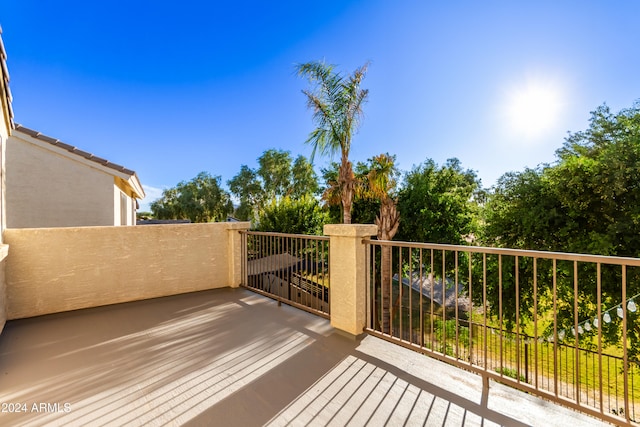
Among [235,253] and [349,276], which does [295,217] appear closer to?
[235,253]

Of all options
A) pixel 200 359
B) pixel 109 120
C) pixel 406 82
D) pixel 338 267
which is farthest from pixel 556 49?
pixel 109 120

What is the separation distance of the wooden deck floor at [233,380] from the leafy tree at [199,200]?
28226mm

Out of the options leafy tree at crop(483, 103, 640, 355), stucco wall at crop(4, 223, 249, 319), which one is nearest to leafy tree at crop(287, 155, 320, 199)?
leafy tree at crop(483, 103, 640, 355)

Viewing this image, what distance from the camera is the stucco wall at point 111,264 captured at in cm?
378

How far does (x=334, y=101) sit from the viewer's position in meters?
9.26

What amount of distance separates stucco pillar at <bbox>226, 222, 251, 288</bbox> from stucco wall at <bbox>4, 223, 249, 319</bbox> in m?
0.02

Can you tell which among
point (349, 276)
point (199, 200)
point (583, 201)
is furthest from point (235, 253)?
point (199, 200)

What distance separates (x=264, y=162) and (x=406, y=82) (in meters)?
17.4

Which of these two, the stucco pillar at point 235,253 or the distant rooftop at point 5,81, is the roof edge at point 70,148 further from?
the stucco pillar at point 235,253

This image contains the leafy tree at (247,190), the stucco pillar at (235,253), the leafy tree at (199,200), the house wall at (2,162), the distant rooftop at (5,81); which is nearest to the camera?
the distant rooftop at (5,81)

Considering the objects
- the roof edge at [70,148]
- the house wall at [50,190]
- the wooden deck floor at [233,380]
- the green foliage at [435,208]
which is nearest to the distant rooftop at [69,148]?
the roof edge at [70,148]

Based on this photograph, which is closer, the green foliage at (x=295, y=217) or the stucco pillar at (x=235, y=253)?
the stucco pillar at (x=235, y=253)

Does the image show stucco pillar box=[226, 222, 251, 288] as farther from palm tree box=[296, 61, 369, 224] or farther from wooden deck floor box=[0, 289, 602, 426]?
palm tree box=[296, 61, 369, 224]

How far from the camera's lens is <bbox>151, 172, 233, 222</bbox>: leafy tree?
31406 millimetres
